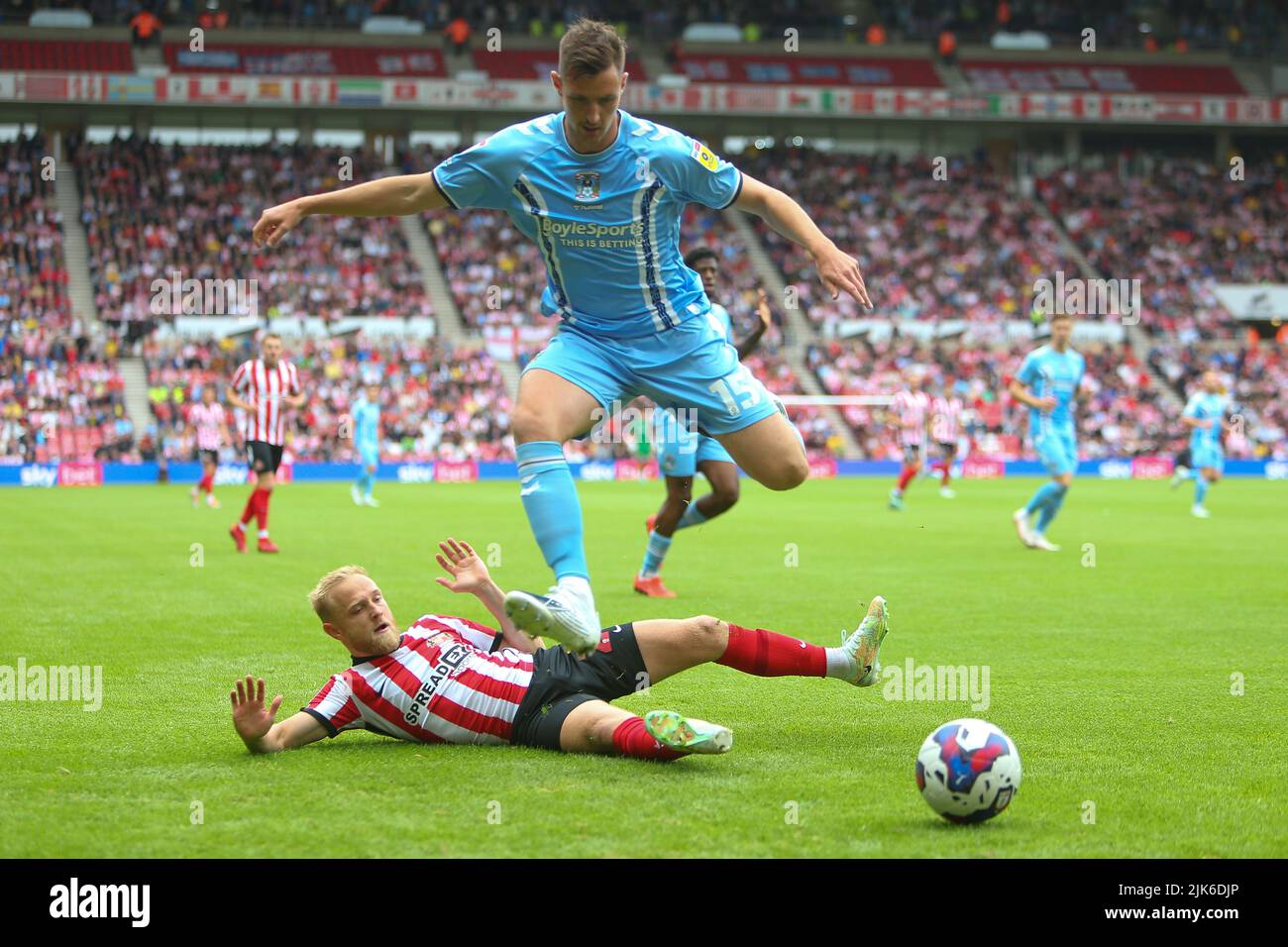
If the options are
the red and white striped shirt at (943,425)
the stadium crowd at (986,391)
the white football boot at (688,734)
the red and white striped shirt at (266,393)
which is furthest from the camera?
the stadium crowd at (986,391)

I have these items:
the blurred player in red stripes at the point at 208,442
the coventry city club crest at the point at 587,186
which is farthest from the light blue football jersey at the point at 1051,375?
the blurred player in red stripes at the point at 208,442

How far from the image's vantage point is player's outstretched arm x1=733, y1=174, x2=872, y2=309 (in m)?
5.85

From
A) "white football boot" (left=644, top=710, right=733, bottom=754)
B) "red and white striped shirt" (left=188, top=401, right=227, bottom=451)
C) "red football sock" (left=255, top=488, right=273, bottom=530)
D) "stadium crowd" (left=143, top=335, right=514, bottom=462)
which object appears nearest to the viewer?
"white football boot" (left=644, top=710, right=733, bottom=754)

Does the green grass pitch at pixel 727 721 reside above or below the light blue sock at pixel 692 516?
below

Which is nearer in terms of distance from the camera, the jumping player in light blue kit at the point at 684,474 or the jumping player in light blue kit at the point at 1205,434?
the jumping player in light blue kit at the point at 684,474

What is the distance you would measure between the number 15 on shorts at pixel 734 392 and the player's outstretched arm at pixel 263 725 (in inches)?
88.6

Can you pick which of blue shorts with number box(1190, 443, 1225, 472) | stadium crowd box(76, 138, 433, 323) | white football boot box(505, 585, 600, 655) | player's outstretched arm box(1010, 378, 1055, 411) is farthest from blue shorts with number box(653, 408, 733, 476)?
stadium crowd box(76, 138, 433, 323)

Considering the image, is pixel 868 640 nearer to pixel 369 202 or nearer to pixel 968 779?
pixel 968 779

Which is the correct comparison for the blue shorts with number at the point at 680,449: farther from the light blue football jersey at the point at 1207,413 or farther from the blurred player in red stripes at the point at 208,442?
the blurred player in red stripes at the point at 208,442

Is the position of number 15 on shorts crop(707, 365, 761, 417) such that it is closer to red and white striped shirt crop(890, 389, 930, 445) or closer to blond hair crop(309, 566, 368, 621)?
blond hair crop(309, 566, 368, 621)

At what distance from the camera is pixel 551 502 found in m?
5.98

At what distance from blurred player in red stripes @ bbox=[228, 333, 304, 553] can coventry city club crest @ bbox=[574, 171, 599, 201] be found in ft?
34.7

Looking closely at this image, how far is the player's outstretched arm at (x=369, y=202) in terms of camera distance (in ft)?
19.4

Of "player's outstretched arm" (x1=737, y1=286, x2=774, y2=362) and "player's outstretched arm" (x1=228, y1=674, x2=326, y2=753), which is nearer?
"player's outstretched arm" (x1=228, y1=674, x2=326, y2=753)
